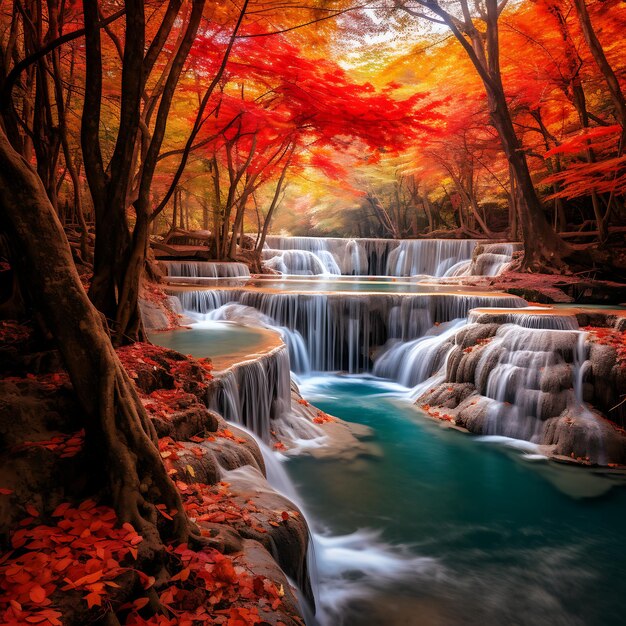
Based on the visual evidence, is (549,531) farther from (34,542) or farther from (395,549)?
(34,542)

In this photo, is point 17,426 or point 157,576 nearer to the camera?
point 157,576

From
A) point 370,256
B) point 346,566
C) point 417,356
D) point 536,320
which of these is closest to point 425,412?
point 417,356

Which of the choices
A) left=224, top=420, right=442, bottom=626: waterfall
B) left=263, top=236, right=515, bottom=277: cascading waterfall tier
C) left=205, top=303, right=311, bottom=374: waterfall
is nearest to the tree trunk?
left=224, top=420, right=442, bottom=626: waterfall

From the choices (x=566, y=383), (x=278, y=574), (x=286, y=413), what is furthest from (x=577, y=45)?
(x=278, y=574)

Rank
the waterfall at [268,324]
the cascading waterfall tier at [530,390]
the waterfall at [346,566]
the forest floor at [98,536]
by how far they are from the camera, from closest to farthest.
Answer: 1. the forest floor at [98,536]
2. the waterfall at [346,566]
3. the cascading waterfall tier at [530,390]
4. the waterfall at [268,324]

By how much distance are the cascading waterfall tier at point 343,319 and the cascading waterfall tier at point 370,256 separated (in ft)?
27.6

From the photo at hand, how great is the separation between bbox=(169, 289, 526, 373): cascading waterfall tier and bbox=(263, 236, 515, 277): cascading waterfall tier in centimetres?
841

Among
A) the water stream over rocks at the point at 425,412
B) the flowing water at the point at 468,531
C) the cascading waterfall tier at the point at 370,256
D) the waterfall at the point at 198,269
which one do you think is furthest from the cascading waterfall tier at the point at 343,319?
the cascading waterfall tier at the point at 370,256

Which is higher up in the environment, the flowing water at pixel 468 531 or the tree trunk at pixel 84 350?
the tree trunk at pixel 84 350

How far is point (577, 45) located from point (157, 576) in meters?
17.7

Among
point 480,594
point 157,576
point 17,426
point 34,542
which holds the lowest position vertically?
point 480,594

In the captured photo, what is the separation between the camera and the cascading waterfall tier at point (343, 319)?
1273 centimetres

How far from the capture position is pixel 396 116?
44.8 feet

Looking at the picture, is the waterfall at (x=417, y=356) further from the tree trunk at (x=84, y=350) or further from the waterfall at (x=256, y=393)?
the tree trunk at (x=84, y=350)
